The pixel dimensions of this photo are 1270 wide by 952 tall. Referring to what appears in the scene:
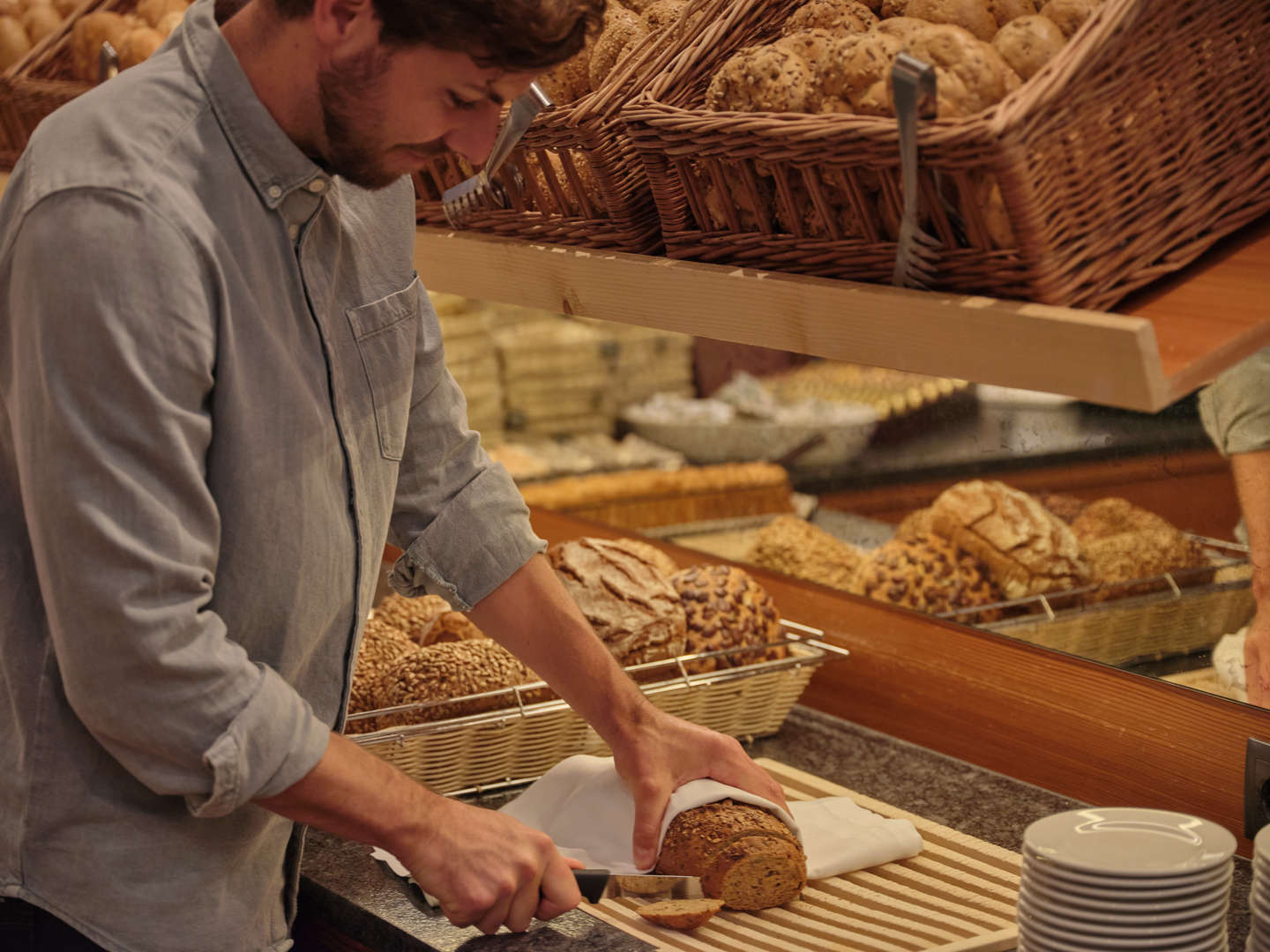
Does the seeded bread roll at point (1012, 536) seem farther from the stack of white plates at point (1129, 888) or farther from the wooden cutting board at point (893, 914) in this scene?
the stack of white plates at point (1129, 888)

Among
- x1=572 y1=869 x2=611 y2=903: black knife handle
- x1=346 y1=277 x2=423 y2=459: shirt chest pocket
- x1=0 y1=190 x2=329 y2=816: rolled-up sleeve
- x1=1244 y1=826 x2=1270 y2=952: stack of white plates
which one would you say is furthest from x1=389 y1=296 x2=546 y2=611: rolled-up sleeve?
x1=1244 y1=826 x2=1270 y2=952: stack of white plates

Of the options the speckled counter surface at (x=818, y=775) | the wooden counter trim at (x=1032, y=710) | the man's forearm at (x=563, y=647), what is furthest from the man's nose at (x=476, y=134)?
the wooden counter trim at (x=1032, y=710)

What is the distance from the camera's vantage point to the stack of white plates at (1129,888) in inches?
51.4

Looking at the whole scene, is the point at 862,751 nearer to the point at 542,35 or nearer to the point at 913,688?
the point at 913,688

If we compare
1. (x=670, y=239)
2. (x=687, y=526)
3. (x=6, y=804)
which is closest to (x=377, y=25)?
(x=670, y=239)

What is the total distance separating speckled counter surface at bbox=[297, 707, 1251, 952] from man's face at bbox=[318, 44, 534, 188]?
0.89 m

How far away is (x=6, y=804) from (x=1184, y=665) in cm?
153

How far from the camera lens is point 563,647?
1757 mm

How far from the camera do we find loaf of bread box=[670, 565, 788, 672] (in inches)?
88.0

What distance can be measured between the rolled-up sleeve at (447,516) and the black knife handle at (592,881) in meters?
0.37

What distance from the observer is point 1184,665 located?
1.96 metres

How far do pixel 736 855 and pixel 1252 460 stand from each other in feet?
3.11

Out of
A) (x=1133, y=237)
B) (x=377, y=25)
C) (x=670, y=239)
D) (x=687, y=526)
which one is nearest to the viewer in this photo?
(x=377, y=25)

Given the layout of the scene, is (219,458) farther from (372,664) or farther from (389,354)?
(372,664)
